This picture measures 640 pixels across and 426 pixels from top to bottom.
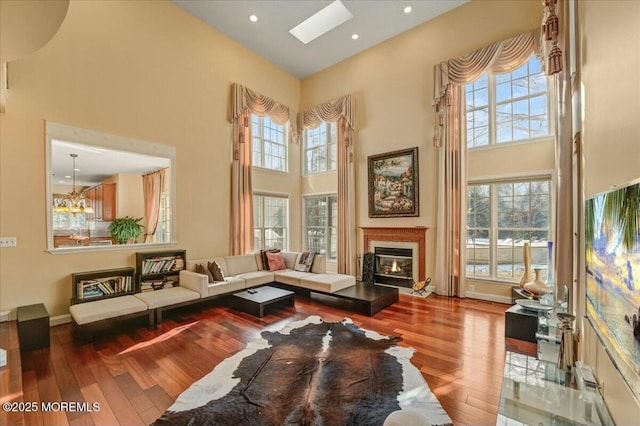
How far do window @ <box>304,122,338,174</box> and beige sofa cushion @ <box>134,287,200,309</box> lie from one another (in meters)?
4.29

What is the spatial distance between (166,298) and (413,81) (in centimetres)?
585

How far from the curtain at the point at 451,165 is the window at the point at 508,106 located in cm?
32

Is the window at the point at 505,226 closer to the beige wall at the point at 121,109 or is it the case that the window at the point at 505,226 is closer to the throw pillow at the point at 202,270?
the throw pillow at the point at 202,270

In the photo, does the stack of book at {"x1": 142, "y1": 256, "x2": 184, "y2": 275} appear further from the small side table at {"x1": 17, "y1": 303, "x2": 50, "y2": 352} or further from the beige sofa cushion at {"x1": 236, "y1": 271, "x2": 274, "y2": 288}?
the small side table at {"x1": 17, "y1": 303, "x2": 50, "y2": 352}

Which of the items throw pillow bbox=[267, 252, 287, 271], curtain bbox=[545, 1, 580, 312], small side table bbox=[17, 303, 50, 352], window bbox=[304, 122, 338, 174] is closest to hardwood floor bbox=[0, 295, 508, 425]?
small side table bbox=[17, 303, 50, 352]

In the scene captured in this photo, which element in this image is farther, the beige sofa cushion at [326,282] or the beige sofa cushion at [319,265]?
the beige sofa cushion at [319,265]

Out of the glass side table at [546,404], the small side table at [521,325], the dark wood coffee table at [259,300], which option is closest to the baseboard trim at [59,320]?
the dark wood coffee table at [259,300]

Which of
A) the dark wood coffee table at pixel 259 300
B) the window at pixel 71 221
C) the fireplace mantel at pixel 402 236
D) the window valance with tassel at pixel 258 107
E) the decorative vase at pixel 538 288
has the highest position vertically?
the window valance with tassel at pixel 258 107

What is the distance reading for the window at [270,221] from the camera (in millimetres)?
6609

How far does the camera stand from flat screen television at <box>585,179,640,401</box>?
110cm

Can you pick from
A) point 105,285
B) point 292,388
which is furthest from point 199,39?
point 292,388

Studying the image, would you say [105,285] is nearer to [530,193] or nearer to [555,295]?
[555,295]

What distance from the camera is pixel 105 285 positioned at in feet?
13.2

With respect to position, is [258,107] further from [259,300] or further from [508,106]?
[508,106]
